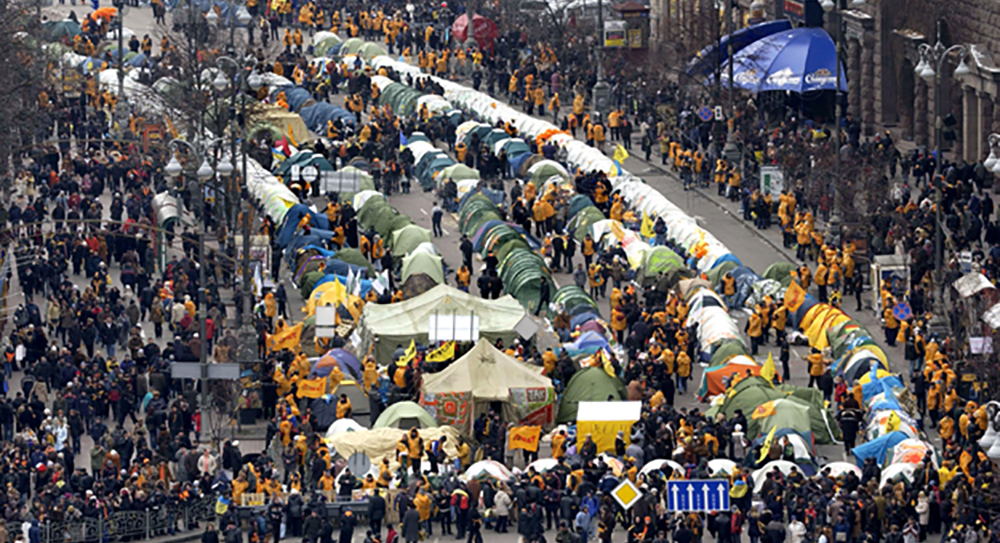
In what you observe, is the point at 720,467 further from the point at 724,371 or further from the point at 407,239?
the point at 407,239

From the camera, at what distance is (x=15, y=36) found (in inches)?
3415

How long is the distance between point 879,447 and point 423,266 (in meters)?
18.1

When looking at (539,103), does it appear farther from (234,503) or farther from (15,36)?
(234,503)

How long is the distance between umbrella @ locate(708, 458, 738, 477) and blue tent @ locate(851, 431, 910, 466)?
9.46 ft

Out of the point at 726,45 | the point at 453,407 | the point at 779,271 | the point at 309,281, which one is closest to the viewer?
the point at 453,407

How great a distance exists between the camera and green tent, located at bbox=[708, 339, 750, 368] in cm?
5912

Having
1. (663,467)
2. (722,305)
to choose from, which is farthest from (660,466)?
(722,305)

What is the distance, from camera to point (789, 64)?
283ft

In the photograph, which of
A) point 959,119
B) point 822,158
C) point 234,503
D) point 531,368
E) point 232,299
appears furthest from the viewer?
point 959,119

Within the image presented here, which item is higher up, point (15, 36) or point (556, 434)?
point (15, 36)

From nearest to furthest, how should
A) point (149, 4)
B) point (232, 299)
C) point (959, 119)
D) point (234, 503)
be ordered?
point (234, 503), point (232, 299), point (959, 119), point (149, 4)

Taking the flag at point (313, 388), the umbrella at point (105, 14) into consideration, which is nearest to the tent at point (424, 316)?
the flag at point (313, 388)

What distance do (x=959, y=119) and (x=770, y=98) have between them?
418 inches

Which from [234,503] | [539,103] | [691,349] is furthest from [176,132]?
[234,503]
